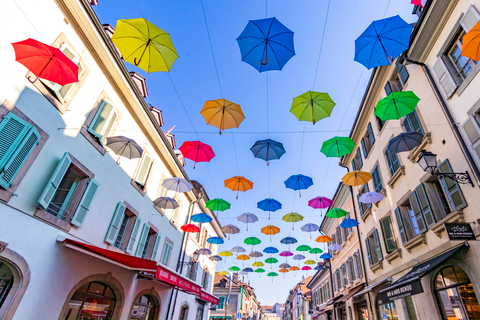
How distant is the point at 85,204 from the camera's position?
868 centimetres

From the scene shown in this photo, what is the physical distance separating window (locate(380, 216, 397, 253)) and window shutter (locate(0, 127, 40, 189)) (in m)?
13.8

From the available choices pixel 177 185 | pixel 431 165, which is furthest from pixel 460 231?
pixel 177 185

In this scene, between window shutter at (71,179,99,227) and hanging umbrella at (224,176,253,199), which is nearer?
window shutter at (71,179,99,227)

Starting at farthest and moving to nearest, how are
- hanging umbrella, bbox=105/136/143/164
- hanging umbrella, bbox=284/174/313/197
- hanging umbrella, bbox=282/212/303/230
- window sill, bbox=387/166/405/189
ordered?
hanging umbrella, bbox=282/212/303/230
hanging umbrella, bbox=284/174/313/197
window sill, bbox=387/166/405/189
hanging umbrella, bbox=105/136/143/164

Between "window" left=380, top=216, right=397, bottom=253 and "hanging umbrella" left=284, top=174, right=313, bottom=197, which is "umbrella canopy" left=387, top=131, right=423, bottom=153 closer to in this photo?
"hanging umbrella" left=284, top=174, right=313, bottom=197

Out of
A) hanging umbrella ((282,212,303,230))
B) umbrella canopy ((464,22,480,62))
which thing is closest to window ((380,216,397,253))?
hanging umbrella ((282,212,303,230))

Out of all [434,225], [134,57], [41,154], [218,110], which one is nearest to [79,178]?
[41,154]

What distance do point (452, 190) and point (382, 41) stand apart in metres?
→ 4.87

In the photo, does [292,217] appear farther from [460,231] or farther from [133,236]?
[460,231]

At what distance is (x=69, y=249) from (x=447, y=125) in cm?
1225

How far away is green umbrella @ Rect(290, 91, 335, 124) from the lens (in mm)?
8906

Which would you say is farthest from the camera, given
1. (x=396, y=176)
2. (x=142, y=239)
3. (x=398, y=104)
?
(x=142, y=239)

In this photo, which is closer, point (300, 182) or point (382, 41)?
point (382, 41)

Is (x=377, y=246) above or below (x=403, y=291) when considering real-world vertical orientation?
above
